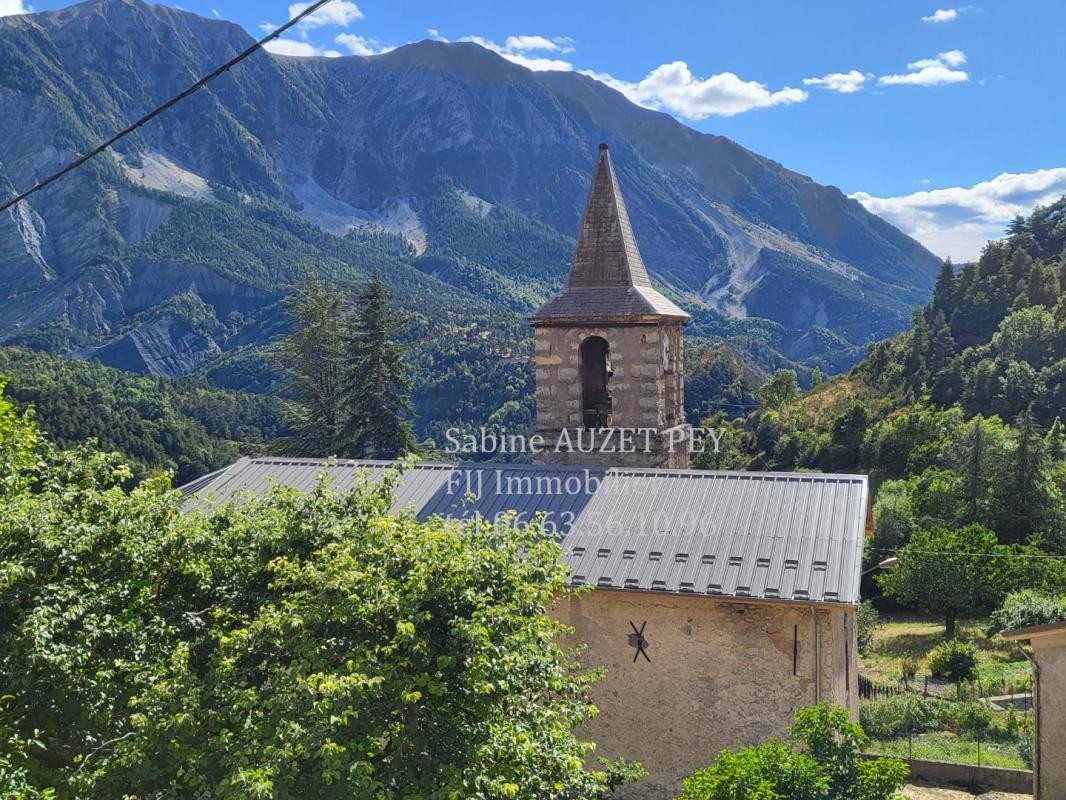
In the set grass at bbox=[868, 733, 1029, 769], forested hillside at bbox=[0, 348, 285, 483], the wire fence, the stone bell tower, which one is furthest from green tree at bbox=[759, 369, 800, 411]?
the stone bell tower

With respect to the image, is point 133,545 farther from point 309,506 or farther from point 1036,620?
point 1036,620

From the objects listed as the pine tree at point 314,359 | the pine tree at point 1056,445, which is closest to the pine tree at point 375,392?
the pine tree at point 314,359

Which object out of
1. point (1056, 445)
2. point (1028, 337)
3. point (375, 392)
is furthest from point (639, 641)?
point (1028, 337)

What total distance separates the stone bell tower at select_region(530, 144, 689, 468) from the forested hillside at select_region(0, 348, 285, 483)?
29.2m

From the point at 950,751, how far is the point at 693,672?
8.20m

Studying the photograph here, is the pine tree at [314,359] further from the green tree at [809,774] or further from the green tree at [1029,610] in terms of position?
the green tree at [809,774]

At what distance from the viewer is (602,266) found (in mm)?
16156

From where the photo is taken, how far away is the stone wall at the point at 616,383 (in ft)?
51.2

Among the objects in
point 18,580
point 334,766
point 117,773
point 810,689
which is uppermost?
point 18,580

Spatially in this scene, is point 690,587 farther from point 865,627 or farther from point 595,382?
point 865,627

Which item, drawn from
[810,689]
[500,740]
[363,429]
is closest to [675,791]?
[810,689]

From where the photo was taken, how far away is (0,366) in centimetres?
6581

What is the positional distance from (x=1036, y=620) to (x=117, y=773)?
2554 centimetres

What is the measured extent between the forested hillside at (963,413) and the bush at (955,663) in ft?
37.0
